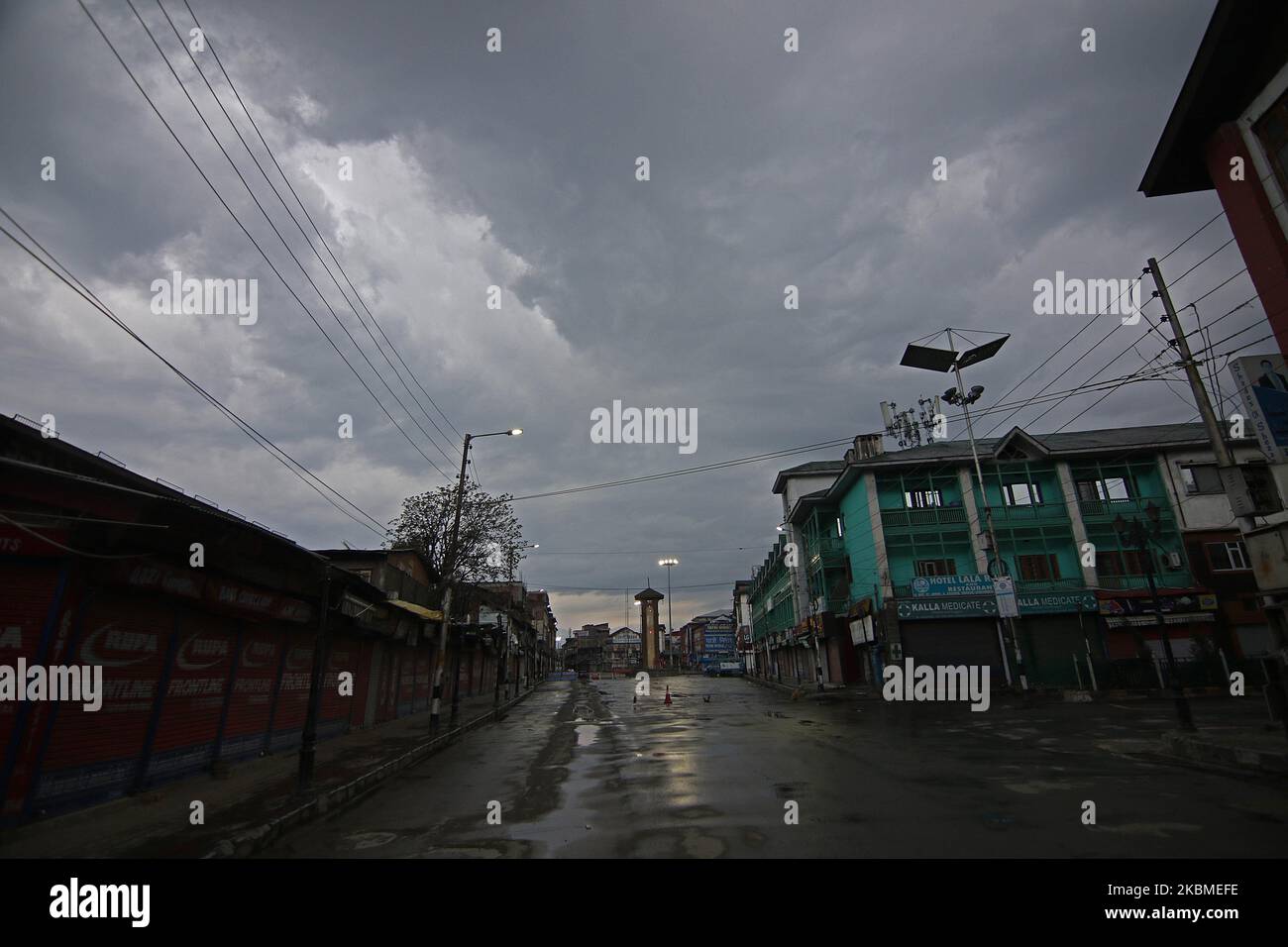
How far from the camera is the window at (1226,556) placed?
29703mm

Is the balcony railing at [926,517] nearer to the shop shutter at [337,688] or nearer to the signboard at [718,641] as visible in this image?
the shop shutter at [337,688]

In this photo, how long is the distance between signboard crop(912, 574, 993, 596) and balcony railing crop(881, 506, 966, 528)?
3373mm

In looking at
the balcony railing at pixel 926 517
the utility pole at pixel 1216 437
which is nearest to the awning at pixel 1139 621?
the balcony railing at pixel 926 517

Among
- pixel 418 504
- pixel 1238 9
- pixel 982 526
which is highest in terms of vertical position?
pixel 1238 9

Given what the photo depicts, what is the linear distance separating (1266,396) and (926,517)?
22756 millimetres

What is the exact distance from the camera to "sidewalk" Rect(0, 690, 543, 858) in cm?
648

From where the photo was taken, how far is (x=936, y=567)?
32.7 metres

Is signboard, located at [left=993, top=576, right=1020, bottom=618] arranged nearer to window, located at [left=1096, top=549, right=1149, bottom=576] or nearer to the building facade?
the building facade
